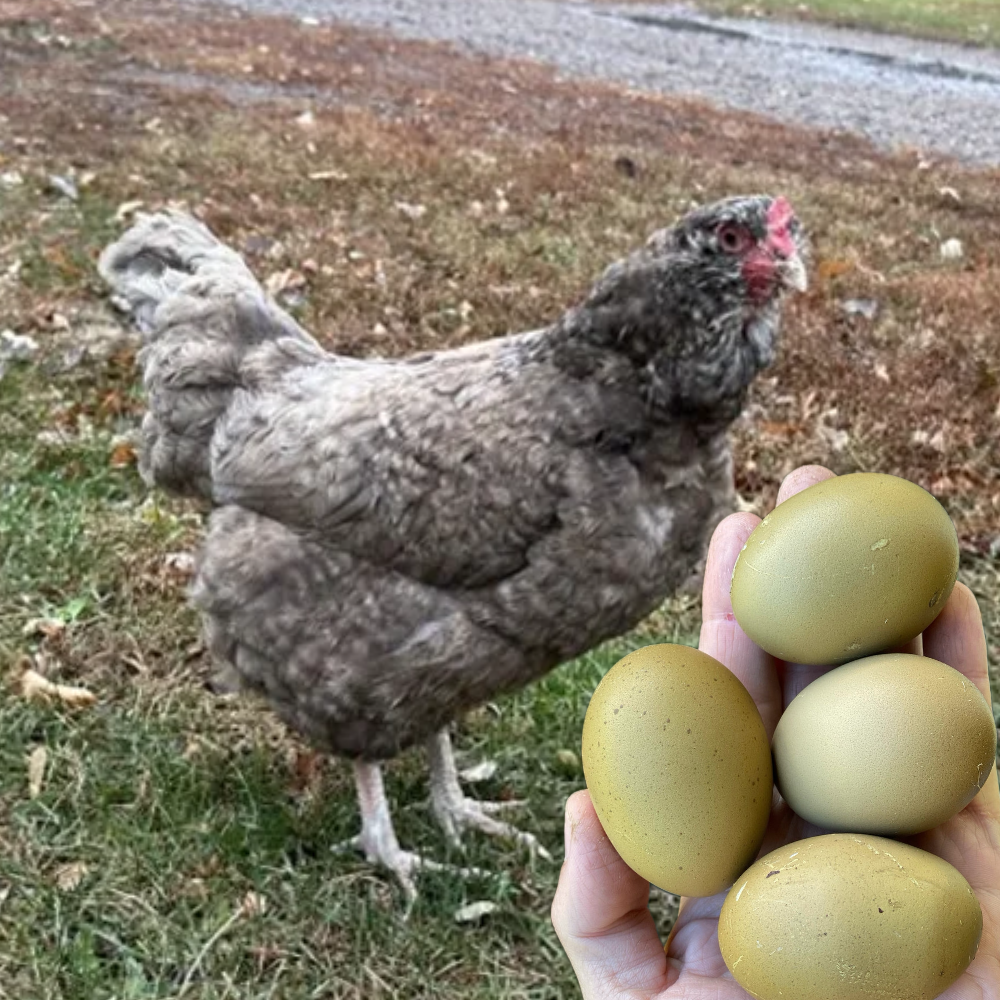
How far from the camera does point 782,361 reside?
5.48 metres

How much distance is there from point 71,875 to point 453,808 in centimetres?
110

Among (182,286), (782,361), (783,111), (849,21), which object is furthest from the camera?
(849,21)

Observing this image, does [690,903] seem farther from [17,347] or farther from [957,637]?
[17,347]

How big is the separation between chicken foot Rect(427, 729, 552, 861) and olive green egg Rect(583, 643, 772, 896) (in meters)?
1.61

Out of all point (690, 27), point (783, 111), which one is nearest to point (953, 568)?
point (783, 111)

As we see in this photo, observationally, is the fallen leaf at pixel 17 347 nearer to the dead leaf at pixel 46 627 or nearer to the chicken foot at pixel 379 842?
the dead leaf at pixel 46 627

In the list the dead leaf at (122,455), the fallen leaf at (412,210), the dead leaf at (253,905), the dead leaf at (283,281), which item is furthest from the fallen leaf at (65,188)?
the dead leaf at (253,905)

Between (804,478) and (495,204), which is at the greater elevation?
(804,478)

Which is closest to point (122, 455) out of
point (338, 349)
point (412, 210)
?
point (338, 349)

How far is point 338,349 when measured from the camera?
17.5ft

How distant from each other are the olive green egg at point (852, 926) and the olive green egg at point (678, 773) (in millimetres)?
→ 94

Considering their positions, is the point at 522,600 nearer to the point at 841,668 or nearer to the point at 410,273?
the point at 841,668

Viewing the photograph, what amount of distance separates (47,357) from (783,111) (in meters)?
11.0

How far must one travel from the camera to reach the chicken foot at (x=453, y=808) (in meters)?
3.01
